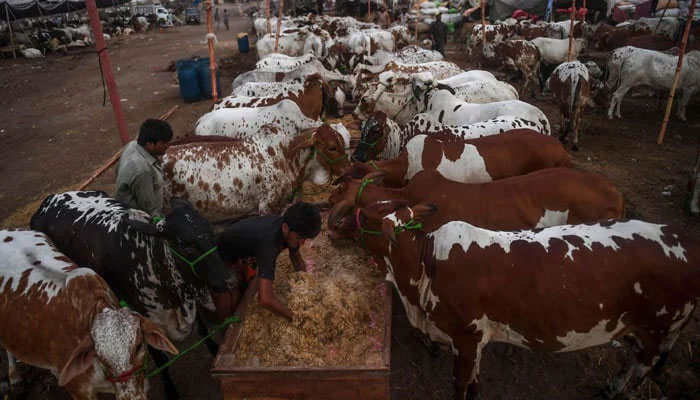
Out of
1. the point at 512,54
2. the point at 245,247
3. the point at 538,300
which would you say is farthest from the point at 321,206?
the point at 512,54

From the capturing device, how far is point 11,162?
9750 millimetres

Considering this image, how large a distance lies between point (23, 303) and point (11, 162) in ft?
27.7

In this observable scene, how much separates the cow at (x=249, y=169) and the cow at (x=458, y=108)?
2.67 metres

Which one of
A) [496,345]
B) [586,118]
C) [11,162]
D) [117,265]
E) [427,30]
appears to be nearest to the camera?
[117,265]

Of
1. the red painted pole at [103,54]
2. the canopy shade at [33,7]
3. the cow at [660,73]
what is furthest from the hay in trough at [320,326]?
the canopy shade at [33,7]

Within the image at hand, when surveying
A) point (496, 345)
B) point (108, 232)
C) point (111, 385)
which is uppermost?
point (108, 232)

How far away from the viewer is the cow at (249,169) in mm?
5137

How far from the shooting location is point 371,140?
6.32 m

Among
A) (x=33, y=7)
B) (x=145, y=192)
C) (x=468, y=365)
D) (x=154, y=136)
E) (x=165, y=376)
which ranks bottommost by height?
(x=165, y=376)

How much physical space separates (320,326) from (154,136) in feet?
8.24

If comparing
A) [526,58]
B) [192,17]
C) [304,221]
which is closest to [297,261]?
[304,221]

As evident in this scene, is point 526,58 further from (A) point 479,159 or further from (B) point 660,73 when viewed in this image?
(A) point 479,159

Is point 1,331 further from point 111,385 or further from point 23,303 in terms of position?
point 111,385

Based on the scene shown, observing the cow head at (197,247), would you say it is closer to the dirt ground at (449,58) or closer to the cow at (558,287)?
the dirt ground at (449,58)
